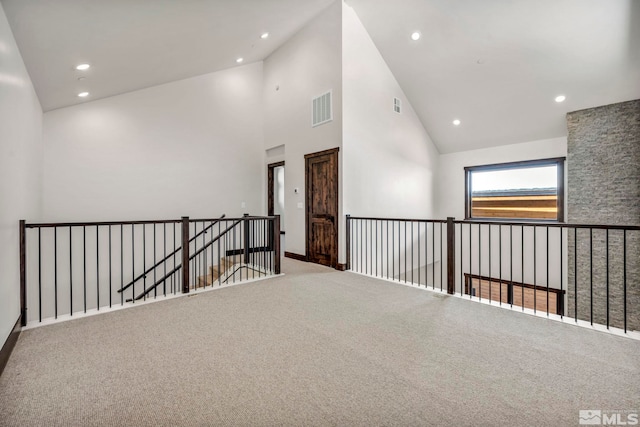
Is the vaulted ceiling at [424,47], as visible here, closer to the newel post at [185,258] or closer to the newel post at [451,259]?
the newel post at [185,258]

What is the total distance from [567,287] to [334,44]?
657 cm

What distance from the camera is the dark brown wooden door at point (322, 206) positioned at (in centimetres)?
559

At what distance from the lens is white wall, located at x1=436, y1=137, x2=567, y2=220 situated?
6.27m

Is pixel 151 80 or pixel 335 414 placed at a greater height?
pixel 151 80

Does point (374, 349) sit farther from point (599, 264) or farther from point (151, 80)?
point (151, 80)

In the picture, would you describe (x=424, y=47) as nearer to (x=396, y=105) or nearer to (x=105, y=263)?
(x=396, y=105)

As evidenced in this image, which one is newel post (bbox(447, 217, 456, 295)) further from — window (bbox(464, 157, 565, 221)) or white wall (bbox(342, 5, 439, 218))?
window (bbox(464, 157, 565, 221))

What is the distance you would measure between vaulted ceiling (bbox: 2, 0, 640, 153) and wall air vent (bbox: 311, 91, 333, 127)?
1.49 metres

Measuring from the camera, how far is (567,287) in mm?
5859

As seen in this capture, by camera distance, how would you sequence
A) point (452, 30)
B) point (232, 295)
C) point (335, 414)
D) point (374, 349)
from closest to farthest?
point (335, 414) → point (374, 349) → point (232, 295) → point (452, 30)

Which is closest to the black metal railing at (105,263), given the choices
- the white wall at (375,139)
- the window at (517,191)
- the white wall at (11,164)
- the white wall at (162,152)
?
the white wall at (162,152)

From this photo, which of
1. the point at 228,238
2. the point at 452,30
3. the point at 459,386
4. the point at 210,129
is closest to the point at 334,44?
the point at 452,30

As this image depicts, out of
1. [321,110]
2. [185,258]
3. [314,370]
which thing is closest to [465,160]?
[321,110]

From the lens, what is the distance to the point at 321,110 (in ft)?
19.2
